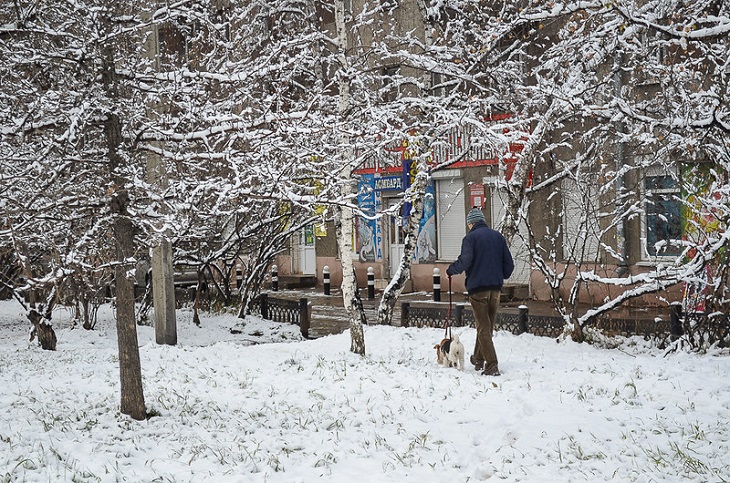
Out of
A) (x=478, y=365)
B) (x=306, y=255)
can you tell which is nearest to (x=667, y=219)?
(x=478, y=365)

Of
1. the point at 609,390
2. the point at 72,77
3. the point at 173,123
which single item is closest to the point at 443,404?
the point at 609,390

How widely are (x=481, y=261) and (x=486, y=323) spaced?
75cm

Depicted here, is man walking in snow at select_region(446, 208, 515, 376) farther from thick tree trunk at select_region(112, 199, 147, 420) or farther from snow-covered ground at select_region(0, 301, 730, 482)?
thick tree trunk at select_region(112, 199, 147, 420)

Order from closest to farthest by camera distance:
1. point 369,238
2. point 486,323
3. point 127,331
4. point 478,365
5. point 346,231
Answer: point 127,331
point 486,323
point 478,365
point 346,231
point 369,238

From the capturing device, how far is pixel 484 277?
965 cm

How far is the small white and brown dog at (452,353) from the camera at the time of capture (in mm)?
9987

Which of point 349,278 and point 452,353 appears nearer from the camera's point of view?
point 452,353

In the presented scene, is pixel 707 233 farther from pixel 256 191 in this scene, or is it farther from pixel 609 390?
pixel 256 191

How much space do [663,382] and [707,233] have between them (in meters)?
2.85

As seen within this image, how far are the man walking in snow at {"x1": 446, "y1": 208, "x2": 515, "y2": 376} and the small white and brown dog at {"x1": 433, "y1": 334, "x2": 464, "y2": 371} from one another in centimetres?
29

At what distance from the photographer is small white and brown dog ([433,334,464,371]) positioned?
9.99 m

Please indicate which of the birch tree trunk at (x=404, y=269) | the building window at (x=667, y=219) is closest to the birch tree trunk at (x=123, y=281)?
the birch tree trunk at (x=404, y=269)

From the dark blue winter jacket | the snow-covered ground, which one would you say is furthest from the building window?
the dark blue winter jacket

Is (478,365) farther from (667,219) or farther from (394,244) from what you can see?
(394,244)
